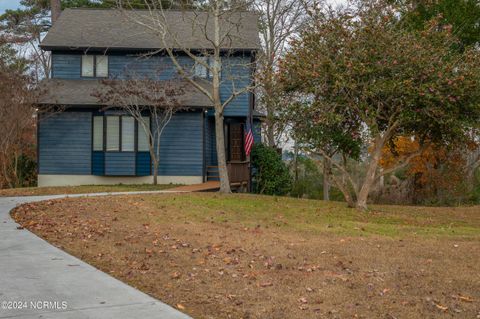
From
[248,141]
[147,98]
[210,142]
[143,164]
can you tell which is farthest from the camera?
[210,142]

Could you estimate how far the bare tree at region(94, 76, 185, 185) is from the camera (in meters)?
23.7

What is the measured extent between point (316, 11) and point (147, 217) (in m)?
7.85

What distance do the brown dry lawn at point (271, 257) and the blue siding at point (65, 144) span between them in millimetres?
9780

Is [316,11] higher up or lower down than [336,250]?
higher up

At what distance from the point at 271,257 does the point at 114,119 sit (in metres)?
17.5

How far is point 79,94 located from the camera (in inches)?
998

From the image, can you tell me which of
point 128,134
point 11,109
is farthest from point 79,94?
point 11,109

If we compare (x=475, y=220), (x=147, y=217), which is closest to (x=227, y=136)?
(x=475, y=220)

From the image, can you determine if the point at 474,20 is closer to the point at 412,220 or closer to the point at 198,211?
the point at 412,220

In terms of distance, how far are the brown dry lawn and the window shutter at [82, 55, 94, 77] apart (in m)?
11.8

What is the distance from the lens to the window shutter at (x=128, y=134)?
25.6 meters

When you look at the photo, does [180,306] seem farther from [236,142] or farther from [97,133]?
[236,142]

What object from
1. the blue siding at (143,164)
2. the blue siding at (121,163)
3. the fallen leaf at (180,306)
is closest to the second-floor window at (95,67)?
the blue siding at (121,163)

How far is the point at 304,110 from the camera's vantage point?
58.0ft
